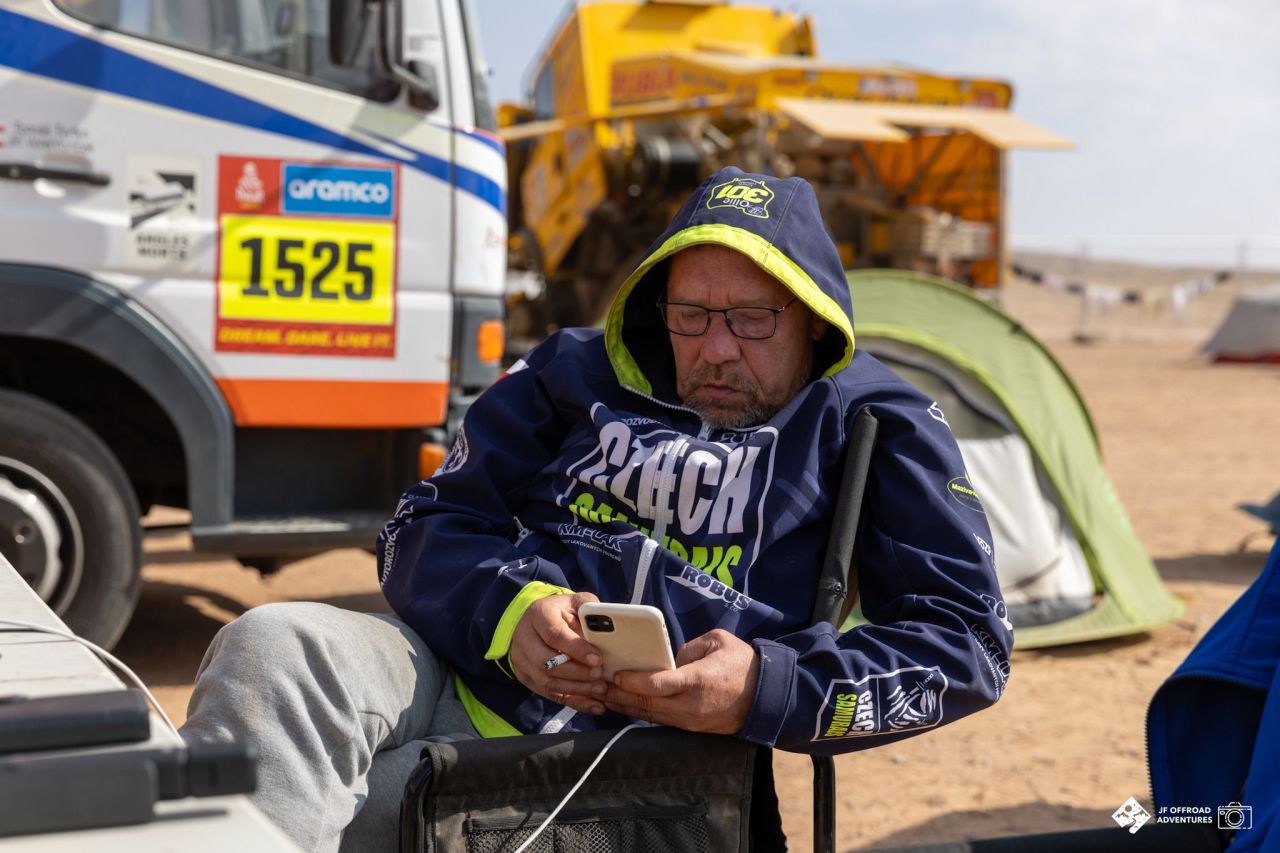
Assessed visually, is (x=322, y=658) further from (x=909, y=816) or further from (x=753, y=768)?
(x=909, y=816)

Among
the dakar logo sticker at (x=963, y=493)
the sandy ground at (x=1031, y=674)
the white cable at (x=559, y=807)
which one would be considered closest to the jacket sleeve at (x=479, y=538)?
the white cable at (x=559, y=807)

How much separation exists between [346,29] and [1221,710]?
3.32 metres

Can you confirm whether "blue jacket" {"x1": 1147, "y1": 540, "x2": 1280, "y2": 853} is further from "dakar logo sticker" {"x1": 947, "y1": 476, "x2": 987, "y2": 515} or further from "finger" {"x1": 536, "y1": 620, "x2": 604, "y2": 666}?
"finger" {"x1": 536, "y1": 620, "x2": 604, "y2": 666}

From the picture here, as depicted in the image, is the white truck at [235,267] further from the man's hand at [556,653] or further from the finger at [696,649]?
the finger at [696,649]

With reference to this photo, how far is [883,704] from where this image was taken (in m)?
1.95

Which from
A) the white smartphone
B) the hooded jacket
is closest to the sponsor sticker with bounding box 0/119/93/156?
the hooded jacket

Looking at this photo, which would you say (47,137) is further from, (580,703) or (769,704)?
(769,704)

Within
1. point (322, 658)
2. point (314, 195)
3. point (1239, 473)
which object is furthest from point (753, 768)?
point (1239, 473)

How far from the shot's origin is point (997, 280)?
44.7 ft

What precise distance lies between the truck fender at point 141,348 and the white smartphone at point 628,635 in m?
2.63

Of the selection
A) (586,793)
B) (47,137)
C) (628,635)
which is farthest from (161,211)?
(586,793)

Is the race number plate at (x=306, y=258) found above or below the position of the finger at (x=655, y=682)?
above

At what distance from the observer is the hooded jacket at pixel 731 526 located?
6.53 feet

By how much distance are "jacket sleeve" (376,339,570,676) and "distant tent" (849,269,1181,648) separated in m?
3.06
